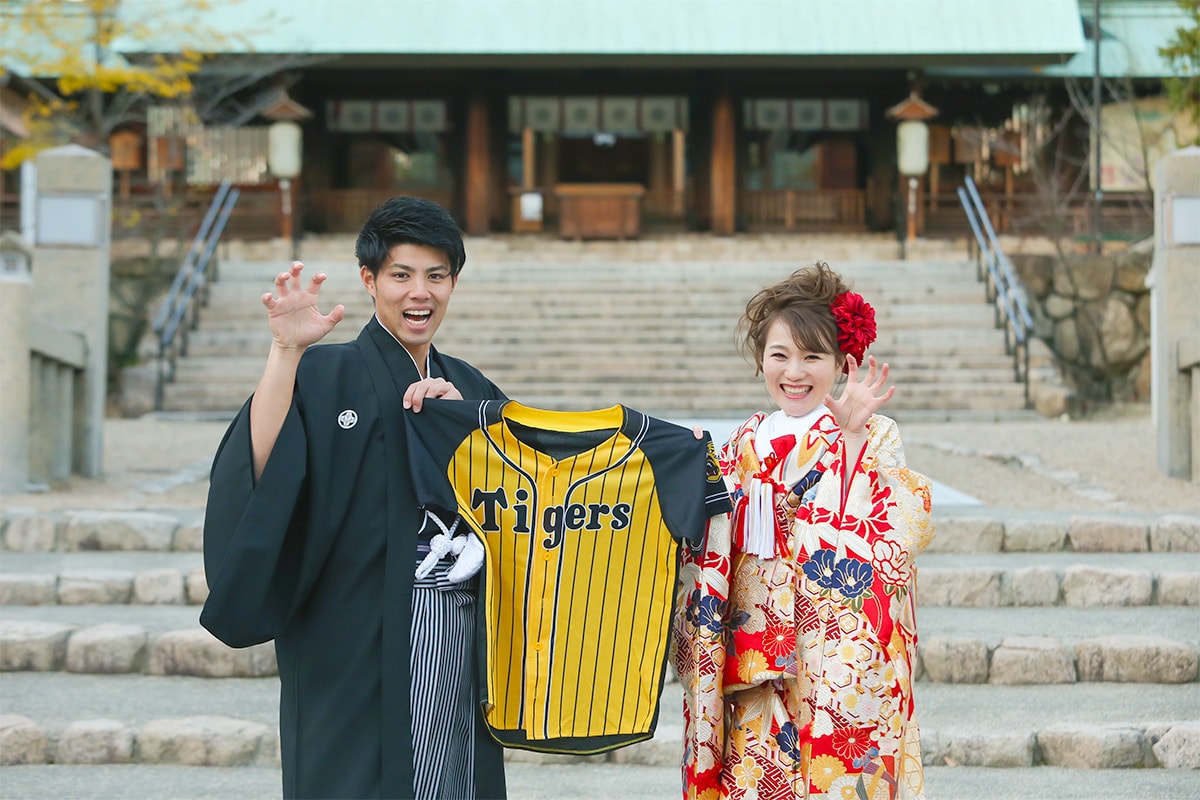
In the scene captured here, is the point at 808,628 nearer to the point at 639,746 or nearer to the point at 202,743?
the point at 639,746

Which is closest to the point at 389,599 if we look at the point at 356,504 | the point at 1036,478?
the point at 356,504

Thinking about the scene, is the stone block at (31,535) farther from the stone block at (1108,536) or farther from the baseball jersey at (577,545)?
the stone block at (1108,536)

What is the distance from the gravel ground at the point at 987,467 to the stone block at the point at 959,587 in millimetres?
1762

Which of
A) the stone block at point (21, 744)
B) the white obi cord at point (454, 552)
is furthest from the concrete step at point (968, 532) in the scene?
the white obi cord at point (454, 552)

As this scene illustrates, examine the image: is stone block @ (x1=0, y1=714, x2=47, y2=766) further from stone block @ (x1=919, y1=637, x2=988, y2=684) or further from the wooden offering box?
the wooden offering box

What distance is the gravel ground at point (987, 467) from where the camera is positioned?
24.7 ft

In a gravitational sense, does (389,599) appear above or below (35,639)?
above

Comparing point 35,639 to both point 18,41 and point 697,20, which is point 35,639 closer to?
point 18,41

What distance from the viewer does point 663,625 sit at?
8.72ft

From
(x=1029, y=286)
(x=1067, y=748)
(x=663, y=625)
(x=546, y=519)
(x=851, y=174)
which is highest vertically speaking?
(x=851, y=174)

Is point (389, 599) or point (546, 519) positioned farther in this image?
point (546, 519)

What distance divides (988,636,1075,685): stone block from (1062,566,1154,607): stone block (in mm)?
858

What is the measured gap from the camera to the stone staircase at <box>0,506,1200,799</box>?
3.98 meters

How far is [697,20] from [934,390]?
338 inches
